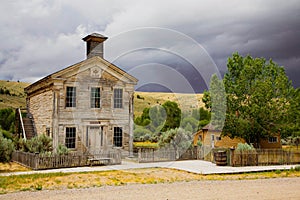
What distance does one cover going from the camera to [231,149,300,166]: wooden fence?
63.5 ft

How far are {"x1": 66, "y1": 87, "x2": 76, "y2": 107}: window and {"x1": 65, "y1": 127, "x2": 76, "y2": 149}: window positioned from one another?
149cm

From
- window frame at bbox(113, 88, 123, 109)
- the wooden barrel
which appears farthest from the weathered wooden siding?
the wooden barrel

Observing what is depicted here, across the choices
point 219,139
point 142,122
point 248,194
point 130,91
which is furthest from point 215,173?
point 142,122

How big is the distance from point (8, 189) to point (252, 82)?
19528 mm

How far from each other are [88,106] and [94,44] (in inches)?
Answer: 190

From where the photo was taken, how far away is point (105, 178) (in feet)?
48.6

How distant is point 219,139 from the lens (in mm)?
33188

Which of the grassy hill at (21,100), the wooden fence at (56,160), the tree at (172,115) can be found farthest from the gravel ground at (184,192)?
the grassy hill at (21,100)

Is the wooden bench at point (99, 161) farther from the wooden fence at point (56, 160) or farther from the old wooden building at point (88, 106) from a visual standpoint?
the old wooden building at point (88, 106)

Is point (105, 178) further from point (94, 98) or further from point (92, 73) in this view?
point (92, 73)

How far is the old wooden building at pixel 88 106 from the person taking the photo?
871 inches

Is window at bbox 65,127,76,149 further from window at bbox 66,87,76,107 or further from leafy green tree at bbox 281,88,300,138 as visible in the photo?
leafy green tree at bbox 281,88,300,138

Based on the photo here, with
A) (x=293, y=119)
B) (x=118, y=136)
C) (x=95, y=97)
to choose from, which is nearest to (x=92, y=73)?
(x=95, y=97)

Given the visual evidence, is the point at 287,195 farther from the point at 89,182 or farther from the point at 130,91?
the point at 130,91
